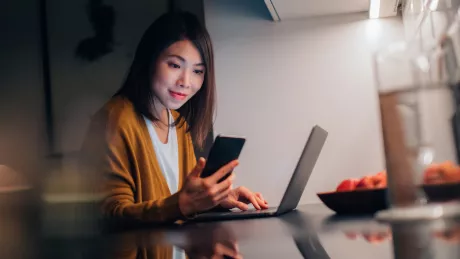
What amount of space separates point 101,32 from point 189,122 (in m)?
0.54

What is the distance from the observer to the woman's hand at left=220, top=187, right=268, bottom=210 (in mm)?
1429

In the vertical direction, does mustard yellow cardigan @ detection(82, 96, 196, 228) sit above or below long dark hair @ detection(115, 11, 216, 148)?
below

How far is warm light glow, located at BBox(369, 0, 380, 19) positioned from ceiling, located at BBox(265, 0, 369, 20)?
0.03 m

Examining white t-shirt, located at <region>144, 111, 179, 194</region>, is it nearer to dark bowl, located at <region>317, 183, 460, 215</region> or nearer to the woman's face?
the woman's face

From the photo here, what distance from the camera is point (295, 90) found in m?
2.04

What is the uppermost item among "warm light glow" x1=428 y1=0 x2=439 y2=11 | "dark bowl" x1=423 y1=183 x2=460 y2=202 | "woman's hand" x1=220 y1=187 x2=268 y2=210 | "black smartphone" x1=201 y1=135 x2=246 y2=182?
"warm light glow" x1=428 y1=0 x2=439 y2=11

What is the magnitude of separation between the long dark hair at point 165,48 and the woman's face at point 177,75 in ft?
0.08

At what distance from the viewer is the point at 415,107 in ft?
1.94

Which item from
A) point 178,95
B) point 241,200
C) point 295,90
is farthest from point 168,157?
point 295,90

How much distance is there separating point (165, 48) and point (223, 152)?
3.59 ft

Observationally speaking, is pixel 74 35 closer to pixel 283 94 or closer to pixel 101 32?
pixel 101 32

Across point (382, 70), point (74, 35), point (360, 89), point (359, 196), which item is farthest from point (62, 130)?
point (382, 70)

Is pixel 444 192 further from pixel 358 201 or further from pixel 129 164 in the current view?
pixel 129 164

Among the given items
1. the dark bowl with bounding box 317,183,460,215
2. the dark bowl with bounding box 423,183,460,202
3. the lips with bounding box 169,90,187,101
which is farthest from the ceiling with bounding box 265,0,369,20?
the dark bowl with bounding box 423,183,460,202
